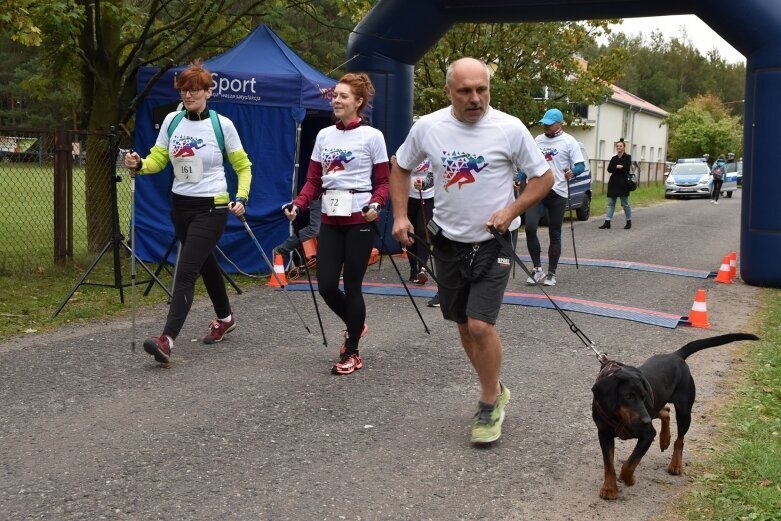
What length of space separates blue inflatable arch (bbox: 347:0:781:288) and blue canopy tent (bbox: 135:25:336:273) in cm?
128

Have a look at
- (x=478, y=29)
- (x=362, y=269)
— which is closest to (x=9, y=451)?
(x=362, y=269)

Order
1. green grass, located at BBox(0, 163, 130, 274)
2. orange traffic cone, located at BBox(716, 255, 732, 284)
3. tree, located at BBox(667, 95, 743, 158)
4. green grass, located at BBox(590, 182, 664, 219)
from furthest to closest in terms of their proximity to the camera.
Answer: tree, located at BBox(667, 95, 743, 158)
green grass, located at BBox(590, 182, 664, 219)
green grass, located at BBox(0, 163, 130, 274)
orange traffic cone, located at BBox(716, 255, 732, 284)

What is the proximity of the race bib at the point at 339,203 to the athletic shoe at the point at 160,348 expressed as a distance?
153cm

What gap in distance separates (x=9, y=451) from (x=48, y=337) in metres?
2.86

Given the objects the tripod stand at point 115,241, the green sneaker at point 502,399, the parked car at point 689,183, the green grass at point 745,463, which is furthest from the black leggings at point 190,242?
the parked car at point 689,183

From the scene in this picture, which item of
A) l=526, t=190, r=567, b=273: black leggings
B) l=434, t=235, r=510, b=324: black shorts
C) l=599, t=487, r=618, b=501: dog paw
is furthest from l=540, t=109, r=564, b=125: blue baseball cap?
l=599, t=487, r=618, b=501: dog paw

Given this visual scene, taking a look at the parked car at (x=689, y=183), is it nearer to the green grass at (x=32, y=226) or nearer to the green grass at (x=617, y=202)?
the green grass at (x=617, y=202)

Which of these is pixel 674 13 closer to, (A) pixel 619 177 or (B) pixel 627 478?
(A) pixel 619 177

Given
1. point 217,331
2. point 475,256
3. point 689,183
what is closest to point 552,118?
point 217,331

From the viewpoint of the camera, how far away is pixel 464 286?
4.52m

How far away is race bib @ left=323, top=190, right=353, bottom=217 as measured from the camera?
571 centimetres

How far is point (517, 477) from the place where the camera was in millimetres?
4074

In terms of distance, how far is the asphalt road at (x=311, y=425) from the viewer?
3.77m

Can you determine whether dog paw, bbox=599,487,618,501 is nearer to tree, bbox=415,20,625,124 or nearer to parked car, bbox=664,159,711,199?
tree, bbox=415,20,625,124
